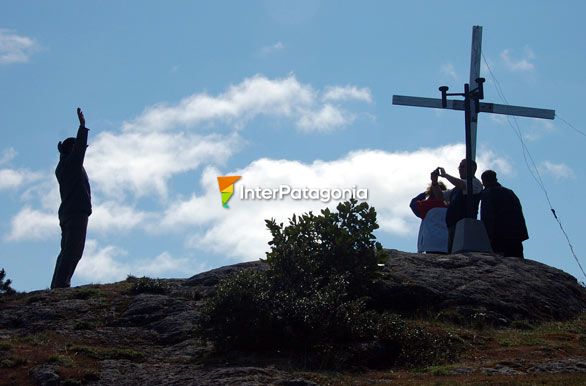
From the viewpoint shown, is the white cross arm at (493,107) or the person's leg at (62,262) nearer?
the person's leg at (62,262)

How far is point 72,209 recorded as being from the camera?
16.6 m

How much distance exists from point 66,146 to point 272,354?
21.6 ft

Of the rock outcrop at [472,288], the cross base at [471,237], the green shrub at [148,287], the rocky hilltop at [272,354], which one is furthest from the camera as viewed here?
the cross base at [471,237]

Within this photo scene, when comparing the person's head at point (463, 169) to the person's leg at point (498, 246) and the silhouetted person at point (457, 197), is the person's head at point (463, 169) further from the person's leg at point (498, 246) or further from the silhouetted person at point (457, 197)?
the person's leg at point (498, 246)

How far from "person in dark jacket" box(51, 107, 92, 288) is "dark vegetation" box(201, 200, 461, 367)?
4.30m

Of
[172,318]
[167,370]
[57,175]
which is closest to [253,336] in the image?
[167,370]

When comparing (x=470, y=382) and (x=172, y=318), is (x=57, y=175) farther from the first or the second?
(x=470, y=382)

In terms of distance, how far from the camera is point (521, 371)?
37.5 ft

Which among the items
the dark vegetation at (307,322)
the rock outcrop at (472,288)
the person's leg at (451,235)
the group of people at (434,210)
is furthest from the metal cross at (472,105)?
the dark vegetation at (307,322)

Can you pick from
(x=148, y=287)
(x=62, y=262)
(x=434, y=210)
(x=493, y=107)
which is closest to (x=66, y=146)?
→ (x=62, y=262)

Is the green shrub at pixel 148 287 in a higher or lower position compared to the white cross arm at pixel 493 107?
lower

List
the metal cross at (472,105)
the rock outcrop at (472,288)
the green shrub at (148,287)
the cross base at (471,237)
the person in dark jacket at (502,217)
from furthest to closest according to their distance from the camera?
the metal cross at (472,105) → the person in dark jacket at (502,217) → the cross base at (471,237) → the green shrub at (148,287) → the rock outcrop at (472,288)

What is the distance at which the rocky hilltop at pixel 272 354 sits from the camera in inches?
444

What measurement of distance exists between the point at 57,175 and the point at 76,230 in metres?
1.11
